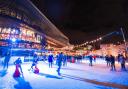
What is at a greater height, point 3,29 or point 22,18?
point 22,18

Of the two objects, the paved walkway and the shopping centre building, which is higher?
the shopping centre building

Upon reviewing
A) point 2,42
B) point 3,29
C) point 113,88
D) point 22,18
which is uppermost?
point 22,18

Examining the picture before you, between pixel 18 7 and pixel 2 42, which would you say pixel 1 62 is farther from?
pixel 18 7

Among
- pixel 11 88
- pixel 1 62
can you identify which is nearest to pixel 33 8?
pixel 1 62

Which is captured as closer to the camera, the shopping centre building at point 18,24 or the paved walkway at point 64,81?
the paved walkway at point 64,81

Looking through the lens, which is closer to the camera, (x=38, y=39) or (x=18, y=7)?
(x=18, y=7)

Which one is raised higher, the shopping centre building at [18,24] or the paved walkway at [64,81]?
the shopping centre building at [18,24]

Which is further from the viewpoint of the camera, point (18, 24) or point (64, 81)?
point (18, 24)

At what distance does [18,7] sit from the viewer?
4481cm

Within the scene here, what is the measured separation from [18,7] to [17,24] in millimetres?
3827

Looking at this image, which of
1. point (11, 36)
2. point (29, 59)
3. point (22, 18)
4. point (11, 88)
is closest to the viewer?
point (11, 88)

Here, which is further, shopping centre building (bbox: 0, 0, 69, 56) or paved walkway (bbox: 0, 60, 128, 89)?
shopping centre building (bbox: 0, 0, 69, 56)

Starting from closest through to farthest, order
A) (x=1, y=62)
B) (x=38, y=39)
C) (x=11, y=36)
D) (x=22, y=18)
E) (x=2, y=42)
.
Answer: (x=1, y=62) → (x=2, y=42) → (x=11, y=36) → (x=22, y=18) → (x=38, y=39)

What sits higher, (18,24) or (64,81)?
(18,24)
